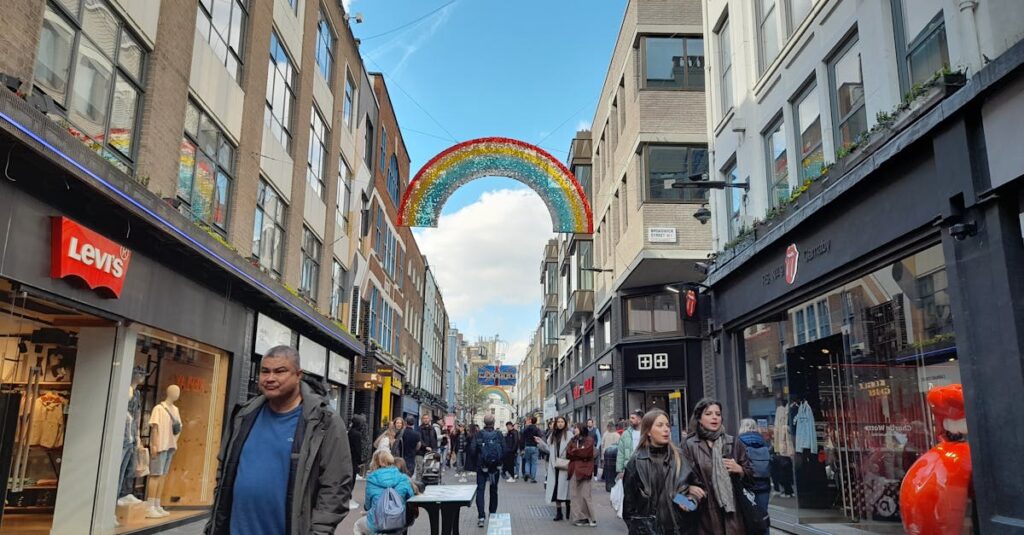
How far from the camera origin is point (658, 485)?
5012mm

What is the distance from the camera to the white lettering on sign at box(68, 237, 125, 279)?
7.82 metres

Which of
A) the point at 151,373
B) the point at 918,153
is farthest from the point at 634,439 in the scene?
the point at 151,373

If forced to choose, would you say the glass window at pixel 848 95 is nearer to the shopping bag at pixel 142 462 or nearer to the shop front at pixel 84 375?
the shop front at pixel 84 375

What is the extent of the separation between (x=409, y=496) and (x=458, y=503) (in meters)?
0.72

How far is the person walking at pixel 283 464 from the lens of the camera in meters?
3.60

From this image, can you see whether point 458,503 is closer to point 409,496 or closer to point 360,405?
point 409,496

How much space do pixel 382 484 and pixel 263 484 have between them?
3.81m

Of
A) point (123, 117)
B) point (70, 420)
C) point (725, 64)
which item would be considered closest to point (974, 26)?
point (725, 64)

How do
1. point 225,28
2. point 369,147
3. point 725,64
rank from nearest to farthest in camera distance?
point 225,28 → point 725,64 → point 369,147

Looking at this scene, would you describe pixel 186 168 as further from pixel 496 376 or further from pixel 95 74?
pixel 496 376

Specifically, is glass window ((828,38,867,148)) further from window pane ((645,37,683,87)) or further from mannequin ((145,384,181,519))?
window pane ((645,37,683,87))

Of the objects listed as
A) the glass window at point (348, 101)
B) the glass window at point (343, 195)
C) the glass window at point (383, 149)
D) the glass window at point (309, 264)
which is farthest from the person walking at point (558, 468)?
the glass window at point (383, 149)

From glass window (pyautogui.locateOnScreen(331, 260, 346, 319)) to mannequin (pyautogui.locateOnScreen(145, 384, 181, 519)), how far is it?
10808mm

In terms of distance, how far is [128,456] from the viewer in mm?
9812
